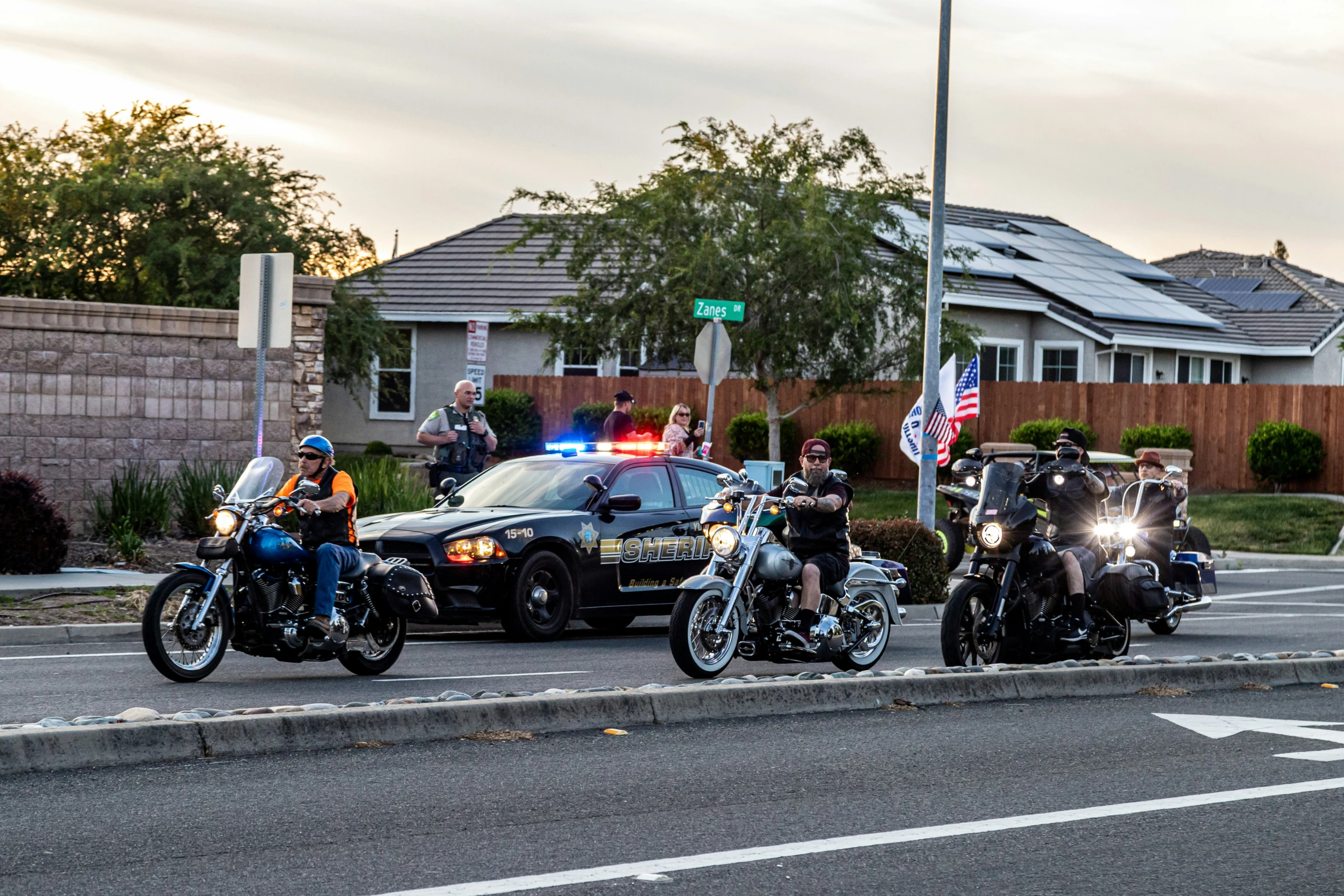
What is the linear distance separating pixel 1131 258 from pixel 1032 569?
40573 millimetres

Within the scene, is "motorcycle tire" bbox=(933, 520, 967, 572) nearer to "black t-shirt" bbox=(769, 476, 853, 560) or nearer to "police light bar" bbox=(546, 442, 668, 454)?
"police light bar" bbox=(546, 442, 668, 454)

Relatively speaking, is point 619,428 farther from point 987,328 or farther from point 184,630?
point 987,328

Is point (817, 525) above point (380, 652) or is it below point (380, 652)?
above

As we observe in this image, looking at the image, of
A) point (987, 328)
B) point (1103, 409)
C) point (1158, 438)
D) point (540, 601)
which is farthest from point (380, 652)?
point (987, 328)

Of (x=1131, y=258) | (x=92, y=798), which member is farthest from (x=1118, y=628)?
(x=1131, y=258)

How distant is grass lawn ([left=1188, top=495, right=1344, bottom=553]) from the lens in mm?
28062

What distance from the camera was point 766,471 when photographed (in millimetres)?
20812

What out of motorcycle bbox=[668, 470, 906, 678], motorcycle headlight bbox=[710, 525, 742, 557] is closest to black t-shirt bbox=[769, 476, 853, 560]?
motorcycle bbox=[668, 470, 906, 678]

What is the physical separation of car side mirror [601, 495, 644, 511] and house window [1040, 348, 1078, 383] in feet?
93.1

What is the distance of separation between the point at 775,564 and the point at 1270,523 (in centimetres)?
2028

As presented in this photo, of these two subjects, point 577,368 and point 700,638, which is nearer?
point 700,638

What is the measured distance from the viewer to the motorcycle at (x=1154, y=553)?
48.1 ft

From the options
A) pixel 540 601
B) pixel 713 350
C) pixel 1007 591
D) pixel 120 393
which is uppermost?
pixel 713 350

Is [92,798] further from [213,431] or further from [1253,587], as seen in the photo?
[1253,587]
